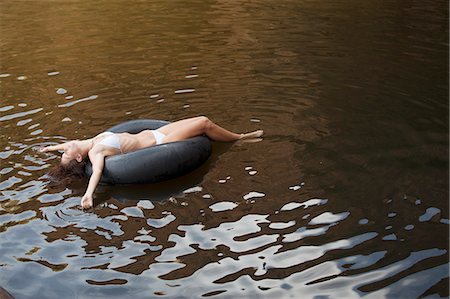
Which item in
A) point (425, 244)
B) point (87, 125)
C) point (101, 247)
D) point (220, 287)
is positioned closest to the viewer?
point (220, 287)

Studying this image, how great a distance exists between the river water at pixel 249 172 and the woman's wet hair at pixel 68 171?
4.1 inches

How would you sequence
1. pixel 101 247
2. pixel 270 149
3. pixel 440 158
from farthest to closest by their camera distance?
pixel 270 149, pixel 440 158, pixel 101 247

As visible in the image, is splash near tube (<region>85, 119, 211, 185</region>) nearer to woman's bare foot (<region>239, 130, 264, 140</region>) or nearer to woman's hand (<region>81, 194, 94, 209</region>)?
woman's hand (<region>81, 194, 94, 209</region>)

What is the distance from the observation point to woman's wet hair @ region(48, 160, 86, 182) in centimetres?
654

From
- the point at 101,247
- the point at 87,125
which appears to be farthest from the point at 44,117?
the point at 101,247

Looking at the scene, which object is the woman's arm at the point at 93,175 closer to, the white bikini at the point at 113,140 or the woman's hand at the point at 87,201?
the woman's hand at the point at 87,201

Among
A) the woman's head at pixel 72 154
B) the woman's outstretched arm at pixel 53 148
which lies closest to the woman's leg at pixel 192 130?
the woman's head at pixel 72 154

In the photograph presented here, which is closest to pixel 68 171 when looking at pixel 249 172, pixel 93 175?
pixel 93 175

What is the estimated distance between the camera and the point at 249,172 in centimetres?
650

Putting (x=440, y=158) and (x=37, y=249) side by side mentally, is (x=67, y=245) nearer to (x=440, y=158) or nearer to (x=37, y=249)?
(x=37, y=249)

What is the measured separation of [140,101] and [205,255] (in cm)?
409

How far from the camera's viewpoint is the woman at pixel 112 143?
21.4 ft

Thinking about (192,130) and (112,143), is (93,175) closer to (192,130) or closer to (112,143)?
(112,143)

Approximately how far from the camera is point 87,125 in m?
8.02
